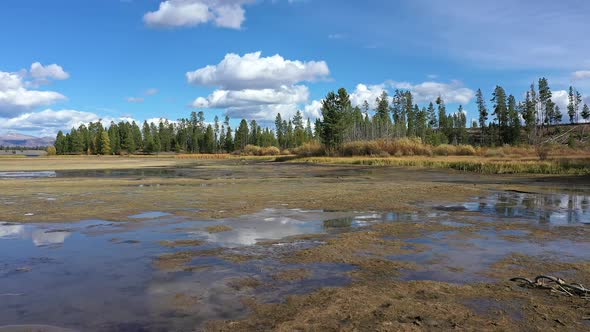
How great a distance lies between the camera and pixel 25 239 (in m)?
10.5

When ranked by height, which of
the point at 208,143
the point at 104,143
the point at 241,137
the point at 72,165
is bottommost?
the point at 72,165

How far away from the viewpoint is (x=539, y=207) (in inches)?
628

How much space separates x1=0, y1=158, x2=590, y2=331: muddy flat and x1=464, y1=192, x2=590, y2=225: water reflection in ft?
0.42

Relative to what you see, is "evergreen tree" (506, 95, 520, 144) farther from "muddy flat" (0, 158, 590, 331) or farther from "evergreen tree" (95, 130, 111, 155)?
"evergreen tree" (95, 130, 111, 155)

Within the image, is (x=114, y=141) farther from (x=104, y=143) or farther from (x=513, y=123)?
(x=513, y=123)

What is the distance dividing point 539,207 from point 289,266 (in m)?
12.4

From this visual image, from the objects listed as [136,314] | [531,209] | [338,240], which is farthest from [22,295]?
[531,209]

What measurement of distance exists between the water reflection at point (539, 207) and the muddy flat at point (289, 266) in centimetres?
13

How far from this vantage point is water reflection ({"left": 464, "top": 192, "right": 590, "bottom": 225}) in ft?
44.6

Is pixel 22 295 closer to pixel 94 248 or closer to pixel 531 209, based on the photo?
pixel 94 248

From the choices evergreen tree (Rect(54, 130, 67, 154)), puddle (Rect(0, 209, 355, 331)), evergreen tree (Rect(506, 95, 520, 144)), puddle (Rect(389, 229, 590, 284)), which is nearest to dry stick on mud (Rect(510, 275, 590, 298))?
puddle (Rect(389, 229, 590, 284))

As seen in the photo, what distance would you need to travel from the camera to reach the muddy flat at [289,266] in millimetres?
5398

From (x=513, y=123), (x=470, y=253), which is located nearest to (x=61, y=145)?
(x=513, y=123)

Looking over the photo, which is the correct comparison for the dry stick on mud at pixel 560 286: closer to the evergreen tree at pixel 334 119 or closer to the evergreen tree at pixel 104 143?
the evergreen tree at pixel 334 119
